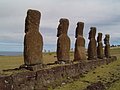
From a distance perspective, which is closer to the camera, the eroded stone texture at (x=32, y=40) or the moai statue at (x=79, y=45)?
the eroded stone texture at (x=32, y=40)

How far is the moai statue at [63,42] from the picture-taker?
17969mm

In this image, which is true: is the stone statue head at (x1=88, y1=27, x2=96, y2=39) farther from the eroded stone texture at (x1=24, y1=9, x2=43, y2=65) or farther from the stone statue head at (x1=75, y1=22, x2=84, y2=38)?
the eroded stone texture at (x1=24, y1=9, x2=43, y2=65)

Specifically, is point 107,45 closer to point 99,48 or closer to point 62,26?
point 99,48

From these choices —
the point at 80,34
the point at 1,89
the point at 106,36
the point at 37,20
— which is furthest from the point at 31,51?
the point at 106,36

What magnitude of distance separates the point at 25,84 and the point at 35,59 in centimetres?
236

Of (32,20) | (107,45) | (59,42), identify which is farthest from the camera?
(107,45)

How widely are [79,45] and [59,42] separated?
436 cm

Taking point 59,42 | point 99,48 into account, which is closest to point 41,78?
point 59,42

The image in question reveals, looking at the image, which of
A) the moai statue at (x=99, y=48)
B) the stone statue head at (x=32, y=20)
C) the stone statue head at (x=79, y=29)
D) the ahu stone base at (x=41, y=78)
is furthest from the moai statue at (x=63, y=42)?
the moai statue at (x=99, y=48)

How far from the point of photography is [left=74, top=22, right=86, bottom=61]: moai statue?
21656 mm

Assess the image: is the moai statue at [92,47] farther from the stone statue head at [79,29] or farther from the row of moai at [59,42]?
the stone statue head at [79,29]

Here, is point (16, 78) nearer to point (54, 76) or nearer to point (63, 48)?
point (54, 76)

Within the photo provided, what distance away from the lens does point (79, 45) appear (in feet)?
72.0

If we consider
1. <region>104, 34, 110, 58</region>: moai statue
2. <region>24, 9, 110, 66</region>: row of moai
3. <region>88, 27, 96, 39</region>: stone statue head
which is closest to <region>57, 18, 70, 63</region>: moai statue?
<region>24, 9, 110, 66</region>: row of moai
